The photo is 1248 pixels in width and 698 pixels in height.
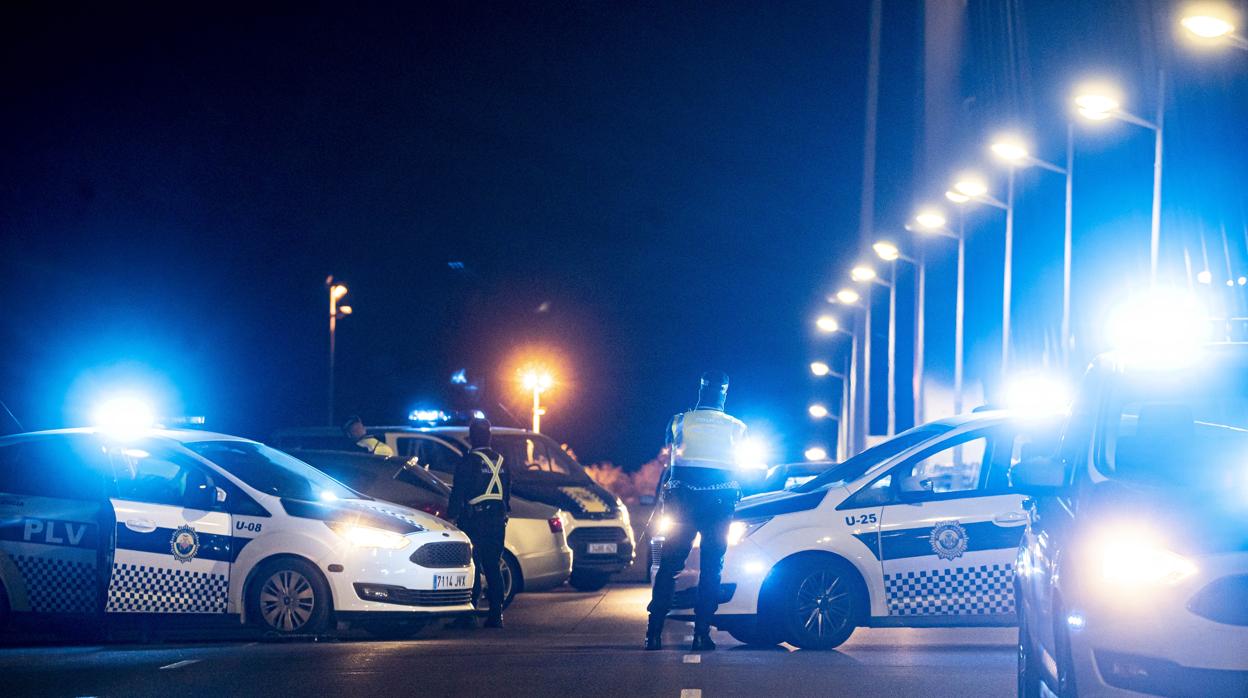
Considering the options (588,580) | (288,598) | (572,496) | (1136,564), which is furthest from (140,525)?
(1136,564)

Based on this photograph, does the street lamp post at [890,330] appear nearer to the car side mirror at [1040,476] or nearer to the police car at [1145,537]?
the police car at [1145,537]

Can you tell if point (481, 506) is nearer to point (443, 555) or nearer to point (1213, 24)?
point (443, 555)

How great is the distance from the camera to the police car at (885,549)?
37.6ft

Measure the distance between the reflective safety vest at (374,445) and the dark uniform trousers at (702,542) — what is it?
22.3ft

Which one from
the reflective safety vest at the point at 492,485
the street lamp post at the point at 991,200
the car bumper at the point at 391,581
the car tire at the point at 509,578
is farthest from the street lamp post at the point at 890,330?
the car bumper at the point at 391,581

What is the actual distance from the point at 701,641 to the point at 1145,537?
21.1ft

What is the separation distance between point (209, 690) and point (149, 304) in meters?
28.0

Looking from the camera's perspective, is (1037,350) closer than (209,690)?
No

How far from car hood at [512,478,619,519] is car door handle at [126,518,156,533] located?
5824 mm

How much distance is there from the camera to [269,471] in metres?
13.6

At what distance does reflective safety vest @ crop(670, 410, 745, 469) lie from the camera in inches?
473

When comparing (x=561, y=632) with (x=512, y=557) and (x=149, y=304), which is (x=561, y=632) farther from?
(x=149, y=304)

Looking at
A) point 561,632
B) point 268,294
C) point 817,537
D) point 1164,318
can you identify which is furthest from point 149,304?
point 1164,318

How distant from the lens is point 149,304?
36.0 metres
